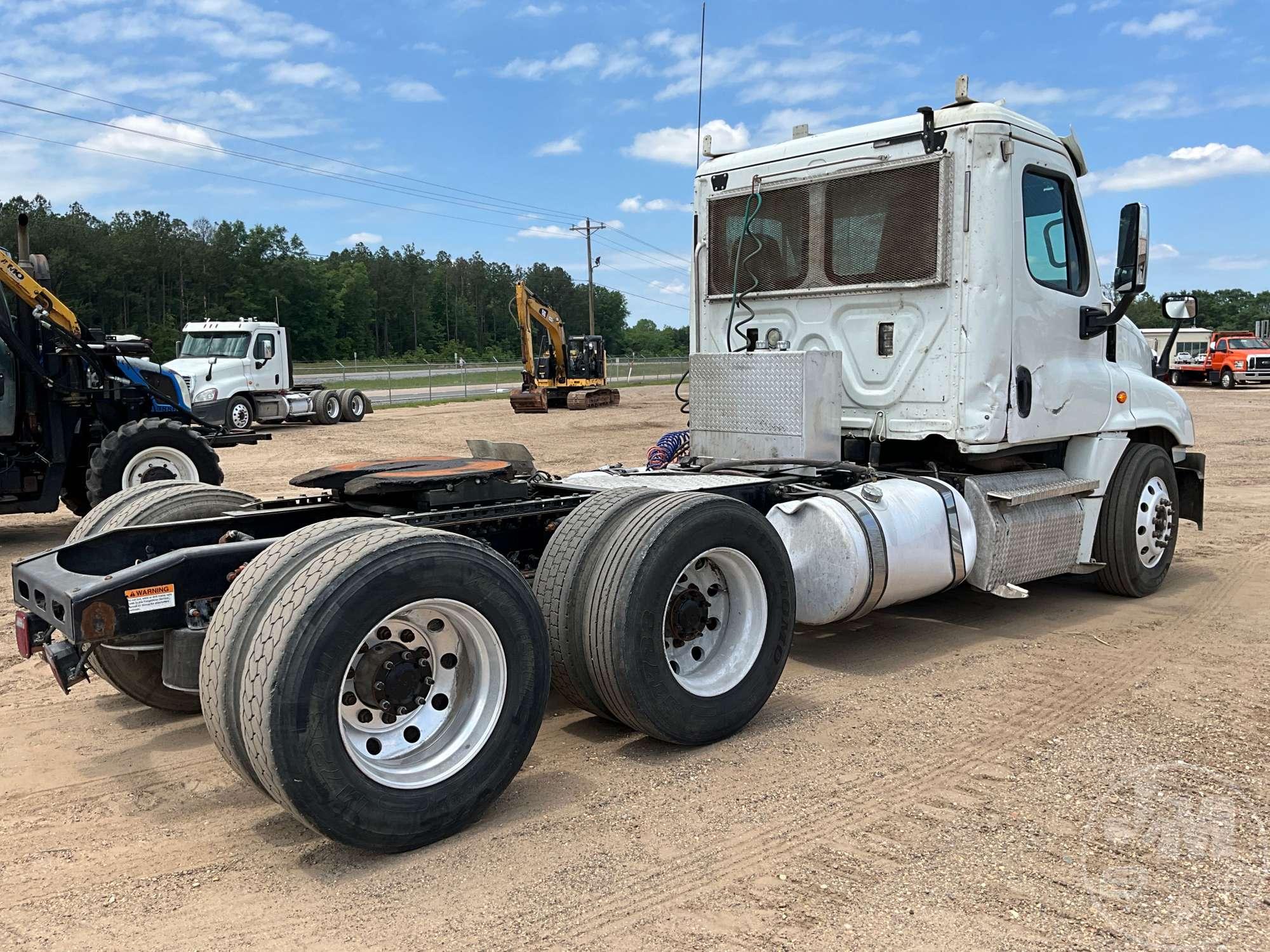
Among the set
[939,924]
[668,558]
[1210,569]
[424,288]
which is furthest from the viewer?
[424,288]

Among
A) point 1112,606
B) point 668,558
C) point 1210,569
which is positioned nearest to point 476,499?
point 668,558

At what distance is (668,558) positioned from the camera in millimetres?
4293

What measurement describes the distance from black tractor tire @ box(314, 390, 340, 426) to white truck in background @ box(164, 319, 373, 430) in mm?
657

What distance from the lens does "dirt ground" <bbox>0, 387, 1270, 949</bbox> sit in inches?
122

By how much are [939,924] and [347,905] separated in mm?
1791

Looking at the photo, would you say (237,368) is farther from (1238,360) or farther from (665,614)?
(1238,360)

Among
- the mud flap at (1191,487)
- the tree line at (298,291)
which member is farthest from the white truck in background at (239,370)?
the tree line at (298,291)

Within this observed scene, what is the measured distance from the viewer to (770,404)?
647 cm

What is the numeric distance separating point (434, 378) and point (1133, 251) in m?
51.4

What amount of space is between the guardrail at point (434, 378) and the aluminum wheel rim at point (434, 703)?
105ft

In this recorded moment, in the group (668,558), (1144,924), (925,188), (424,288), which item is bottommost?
(1144,924)

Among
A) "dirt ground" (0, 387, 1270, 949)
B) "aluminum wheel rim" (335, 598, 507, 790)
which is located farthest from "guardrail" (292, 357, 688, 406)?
"aluminum wheel rim" (335, 598, 507, 790)

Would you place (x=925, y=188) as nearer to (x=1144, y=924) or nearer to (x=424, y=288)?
(x=1144, y=924)

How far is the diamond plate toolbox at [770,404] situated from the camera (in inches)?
249
